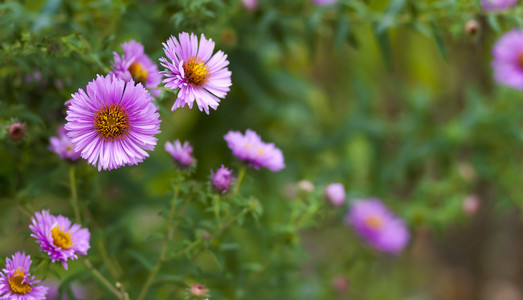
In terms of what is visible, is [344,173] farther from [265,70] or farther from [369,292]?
[369,292]

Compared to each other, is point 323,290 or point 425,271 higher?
point 425,271

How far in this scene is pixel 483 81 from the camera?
1640 millimetres

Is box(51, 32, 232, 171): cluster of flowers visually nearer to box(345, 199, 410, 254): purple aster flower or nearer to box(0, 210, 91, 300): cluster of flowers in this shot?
box(0, 210, 91, 300): cluster of flowers

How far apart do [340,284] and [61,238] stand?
61 centimetres

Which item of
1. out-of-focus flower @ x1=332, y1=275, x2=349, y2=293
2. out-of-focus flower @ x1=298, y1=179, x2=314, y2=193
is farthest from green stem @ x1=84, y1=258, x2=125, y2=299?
out-of-focus flower @ x1=332, y1=275, x2=349, y2=293

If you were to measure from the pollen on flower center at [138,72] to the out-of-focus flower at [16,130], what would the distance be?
15 cm

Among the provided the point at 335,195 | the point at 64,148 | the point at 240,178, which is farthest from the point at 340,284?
the point at 64,148

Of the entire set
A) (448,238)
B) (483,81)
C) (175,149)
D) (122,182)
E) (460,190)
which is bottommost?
(175,149)

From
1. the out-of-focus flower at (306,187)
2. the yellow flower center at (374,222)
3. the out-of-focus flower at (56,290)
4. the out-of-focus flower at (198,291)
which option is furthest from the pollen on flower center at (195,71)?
the yellow flower center at (374,222)

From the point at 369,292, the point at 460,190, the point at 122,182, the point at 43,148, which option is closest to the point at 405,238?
the point at 460,190

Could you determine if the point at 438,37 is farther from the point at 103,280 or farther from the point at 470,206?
the point at 103,280

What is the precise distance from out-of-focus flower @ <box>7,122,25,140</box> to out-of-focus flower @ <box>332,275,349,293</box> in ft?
2.04

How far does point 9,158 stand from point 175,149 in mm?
357

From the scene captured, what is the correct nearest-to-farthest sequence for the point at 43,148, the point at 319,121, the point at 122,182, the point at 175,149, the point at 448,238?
the point at 175,149
the point at 43,148
the point at 122,182
the point at 319,121
the point at 448,238
